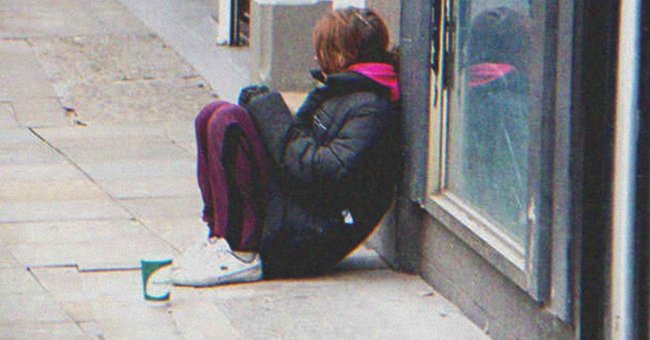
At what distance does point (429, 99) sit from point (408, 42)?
0.93ft

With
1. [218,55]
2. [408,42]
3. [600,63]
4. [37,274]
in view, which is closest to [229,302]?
[37,274]

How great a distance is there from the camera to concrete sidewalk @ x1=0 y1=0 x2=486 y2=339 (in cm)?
519

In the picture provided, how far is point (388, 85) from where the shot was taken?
564cm

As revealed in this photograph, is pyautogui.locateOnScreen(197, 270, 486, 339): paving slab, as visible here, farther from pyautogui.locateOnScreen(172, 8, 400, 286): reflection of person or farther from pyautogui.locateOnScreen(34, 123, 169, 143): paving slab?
pyautogui.locateOnScreen(34, 123, 169, 143): paving slab

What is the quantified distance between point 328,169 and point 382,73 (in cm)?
47

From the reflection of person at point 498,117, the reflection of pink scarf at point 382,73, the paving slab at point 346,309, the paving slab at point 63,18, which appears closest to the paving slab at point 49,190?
the paving slab at point 346,309

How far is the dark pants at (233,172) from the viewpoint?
555cm

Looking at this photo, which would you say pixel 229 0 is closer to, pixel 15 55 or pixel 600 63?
pixel 15 55

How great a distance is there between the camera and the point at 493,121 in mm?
4953

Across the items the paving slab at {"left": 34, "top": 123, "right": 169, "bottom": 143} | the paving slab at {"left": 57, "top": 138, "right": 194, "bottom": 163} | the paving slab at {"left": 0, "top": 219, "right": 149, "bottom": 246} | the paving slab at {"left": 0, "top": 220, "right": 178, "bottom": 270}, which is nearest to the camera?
the paving slab at {"left": 0, "top": 220, "right": 178, "bottom": 270}

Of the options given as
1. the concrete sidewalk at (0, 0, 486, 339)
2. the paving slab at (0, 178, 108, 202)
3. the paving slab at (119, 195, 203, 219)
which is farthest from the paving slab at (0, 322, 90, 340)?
the paving slab at (0, 178, 108, 202)

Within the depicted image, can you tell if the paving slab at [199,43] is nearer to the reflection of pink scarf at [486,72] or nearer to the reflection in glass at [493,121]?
the reflection in glass at [493,121]

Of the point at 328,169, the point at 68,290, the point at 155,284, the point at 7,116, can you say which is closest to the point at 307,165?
the point at 328,169

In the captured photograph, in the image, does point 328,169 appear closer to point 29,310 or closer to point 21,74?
point 29,310
